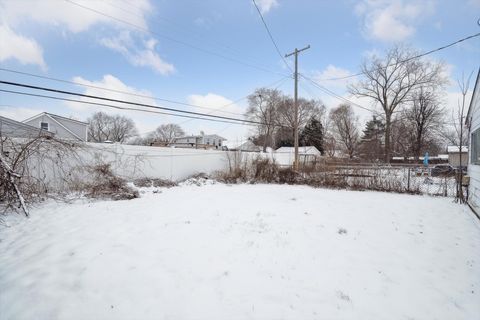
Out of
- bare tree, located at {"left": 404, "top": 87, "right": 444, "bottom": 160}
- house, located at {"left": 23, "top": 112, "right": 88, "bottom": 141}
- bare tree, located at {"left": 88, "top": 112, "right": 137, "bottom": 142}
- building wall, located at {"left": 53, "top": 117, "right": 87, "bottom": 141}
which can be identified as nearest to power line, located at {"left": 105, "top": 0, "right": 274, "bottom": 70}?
house, located at {"left": 23, "top": 112, "right": 88, "bottom": 141}

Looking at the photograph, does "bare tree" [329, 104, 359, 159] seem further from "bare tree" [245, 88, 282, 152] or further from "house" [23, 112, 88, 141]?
"house" [23, 112, 88, 141]

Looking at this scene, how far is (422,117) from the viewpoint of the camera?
95.9ft

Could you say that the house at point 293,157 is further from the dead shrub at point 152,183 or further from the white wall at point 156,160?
→ the dead shrub at point 152,183

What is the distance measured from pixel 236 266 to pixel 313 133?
4173 centimetres

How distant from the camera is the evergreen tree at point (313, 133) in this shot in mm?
41906

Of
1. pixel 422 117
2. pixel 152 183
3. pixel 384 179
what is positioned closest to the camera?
pixel 384 179

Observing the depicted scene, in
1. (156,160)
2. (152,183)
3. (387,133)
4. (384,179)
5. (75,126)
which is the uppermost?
(75,126)

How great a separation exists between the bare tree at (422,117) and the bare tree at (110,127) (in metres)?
46.9

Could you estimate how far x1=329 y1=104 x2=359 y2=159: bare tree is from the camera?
39594mm

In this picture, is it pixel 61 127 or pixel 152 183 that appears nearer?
pixel 152 183

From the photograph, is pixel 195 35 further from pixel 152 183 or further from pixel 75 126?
pixel 75 126

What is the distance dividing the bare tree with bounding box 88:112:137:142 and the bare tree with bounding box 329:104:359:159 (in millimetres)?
39270

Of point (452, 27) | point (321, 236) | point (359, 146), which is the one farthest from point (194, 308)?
point (359, 146)

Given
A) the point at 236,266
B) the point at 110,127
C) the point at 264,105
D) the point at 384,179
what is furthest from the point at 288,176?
the point at 110,127
